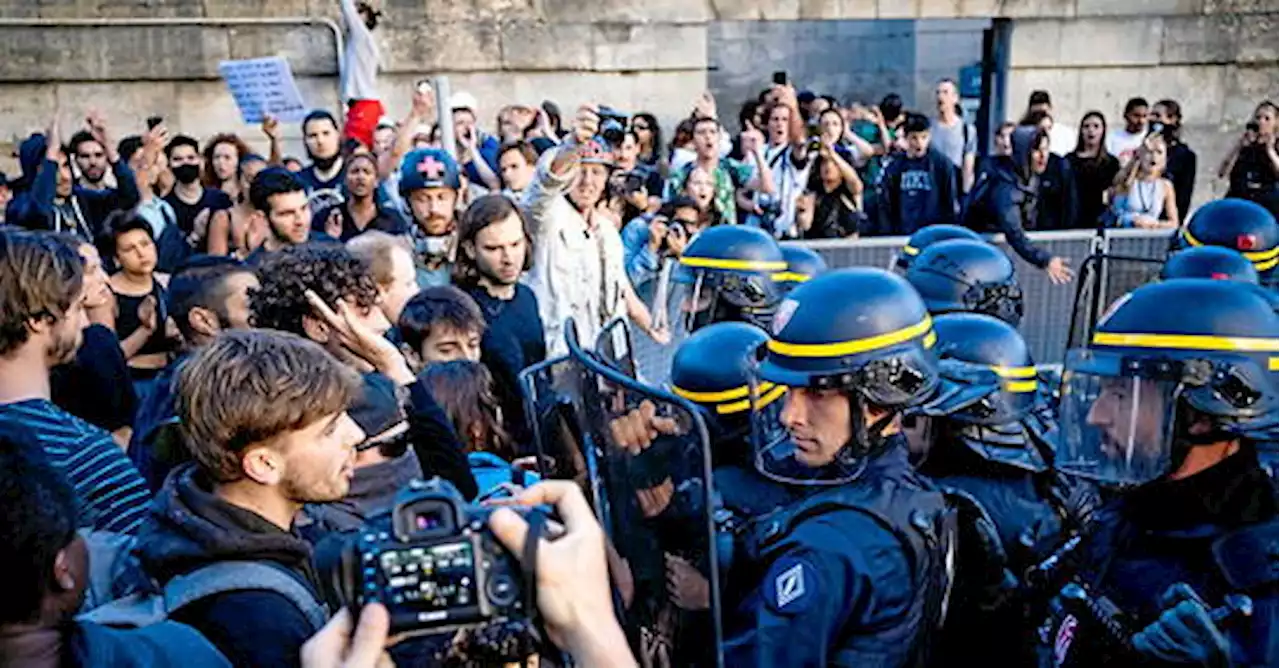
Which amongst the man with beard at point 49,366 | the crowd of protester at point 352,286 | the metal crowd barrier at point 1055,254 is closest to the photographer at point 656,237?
the crowd of protester at point 352,286

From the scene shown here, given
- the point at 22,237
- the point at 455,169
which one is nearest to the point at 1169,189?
the point at 455,169

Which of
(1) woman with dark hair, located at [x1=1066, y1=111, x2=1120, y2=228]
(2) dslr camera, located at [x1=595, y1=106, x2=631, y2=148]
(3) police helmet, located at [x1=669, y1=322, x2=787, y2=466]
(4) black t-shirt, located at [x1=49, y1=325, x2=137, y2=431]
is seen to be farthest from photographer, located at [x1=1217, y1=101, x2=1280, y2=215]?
(4) black t-shirt, located at [x1=49, y1=325, x2=137, y2=431]

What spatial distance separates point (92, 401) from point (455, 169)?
2080 millimetres

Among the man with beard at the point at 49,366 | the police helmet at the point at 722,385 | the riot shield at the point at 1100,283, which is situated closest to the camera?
the man with beard at the point at 49,366

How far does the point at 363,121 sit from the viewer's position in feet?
28.3

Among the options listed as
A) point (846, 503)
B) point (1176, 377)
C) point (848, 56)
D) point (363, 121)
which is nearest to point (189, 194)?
point (363, 121)

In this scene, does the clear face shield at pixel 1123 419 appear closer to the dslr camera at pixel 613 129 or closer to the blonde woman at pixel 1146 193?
the dslr camera at pixel 613 129

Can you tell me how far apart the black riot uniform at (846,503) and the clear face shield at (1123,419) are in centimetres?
35

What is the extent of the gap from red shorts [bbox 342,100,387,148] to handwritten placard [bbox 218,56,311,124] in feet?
1.28

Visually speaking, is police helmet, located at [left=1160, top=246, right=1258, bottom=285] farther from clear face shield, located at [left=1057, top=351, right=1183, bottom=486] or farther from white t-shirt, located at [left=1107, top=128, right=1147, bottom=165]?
white t-shirt, located at [left=1107, top=128, right=1147, bottom=165]

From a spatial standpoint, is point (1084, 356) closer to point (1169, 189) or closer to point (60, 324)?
point (60, 324)

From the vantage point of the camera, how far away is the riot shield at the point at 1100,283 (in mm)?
7469

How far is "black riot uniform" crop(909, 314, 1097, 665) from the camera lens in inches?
113

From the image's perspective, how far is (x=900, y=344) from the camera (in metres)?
2.71
